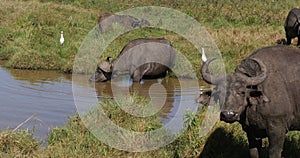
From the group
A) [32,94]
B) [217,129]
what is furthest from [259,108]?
[32,94]

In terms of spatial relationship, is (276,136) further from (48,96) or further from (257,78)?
(48,96)

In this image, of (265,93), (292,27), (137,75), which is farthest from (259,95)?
(292,27)

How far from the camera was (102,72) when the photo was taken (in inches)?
435

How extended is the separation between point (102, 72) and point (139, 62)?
0.87 metres

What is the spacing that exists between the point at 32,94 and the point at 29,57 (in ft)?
9.27

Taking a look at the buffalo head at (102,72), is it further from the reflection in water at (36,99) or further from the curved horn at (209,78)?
the curved horn at (209,78)

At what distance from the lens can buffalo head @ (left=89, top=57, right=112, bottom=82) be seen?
10984 millimetres

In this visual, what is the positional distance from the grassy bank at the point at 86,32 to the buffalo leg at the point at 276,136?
6.16 meters

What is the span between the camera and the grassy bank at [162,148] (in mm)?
5699

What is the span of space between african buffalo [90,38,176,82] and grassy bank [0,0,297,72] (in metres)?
0.90

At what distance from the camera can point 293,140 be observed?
591cm

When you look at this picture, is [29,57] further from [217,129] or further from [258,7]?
[258,7]

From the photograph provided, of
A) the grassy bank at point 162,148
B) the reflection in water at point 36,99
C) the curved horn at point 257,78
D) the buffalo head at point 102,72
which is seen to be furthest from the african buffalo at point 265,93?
the buffalo head at point 102,72

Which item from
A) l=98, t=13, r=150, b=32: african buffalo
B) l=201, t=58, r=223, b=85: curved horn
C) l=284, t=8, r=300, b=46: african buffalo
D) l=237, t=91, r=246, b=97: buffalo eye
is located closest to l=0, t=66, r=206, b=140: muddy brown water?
l=201, t=58, r=223, b=85: curved horn
